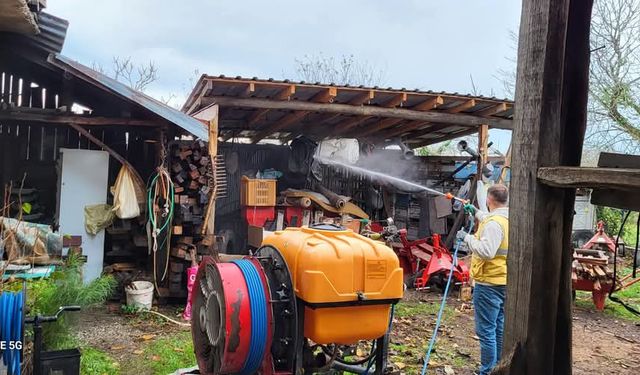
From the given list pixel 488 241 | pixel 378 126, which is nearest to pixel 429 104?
pixel 378 126

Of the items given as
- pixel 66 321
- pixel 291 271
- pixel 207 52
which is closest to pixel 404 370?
pixel 291 271

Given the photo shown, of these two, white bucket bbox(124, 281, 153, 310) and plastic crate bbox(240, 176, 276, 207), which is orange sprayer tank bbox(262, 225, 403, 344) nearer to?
white bucket bbox(124, 281, 153, 310)

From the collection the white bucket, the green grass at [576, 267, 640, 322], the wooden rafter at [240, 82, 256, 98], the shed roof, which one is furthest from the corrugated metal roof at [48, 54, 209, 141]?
the green grass at [576, 267, 640, 322]

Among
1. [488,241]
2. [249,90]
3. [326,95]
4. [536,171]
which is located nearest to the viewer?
[536,171]

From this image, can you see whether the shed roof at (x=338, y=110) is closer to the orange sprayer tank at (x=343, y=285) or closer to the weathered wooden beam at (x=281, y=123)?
the weathered wooden beam at (x=281, y=123)

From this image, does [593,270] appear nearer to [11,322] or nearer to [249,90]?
[249,90]

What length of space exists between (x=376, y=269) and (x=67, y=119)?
4.65 metres

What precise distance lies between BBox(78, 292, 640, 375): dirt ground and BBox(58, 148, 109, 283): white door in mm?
707

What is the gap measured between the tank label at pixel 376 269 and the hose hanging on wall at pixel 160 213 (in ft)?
12.5

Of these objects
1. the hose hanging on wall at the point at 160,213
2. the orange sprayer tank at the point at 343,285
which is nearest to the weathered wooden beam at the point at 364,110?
the hose hanging on wall at the point at 160,213

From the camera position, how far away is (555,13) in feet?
5.34

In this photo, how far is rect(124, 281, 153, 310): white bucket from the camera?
578 centimetres

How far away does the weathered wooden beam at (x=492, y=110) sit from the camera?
836 centimetres

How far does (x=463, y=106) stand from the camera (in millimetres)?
8211
